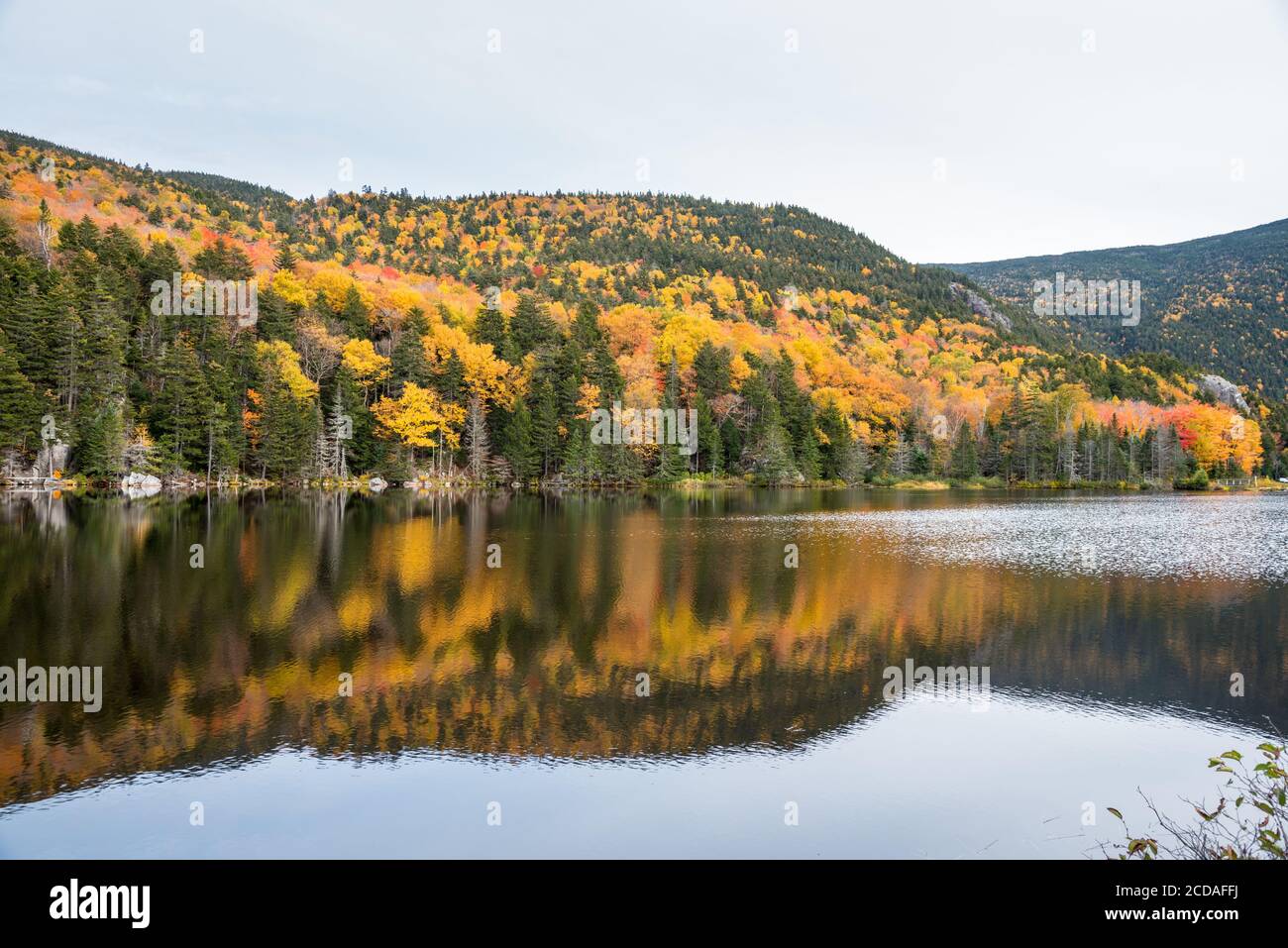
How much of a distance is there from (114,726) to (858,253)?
6552 inches

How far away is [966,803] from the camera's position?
8148 millimetres

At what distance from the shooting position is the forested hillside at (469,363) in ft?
163

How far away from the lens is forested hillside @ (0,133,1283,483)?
4975 cm

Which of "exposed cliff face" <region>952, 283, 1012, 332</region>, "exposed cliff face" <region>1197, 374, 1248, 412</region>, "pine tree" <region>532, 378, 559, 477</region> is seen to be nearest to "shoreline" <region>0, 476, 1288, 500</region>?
"pine tree" <region>532, 378, 559, 477</region>

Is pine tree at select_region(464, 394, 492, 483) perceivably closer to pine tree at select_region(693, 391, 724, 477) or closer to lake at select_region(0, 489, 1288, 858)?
pine tree at select_region(693, 391, 724, 477)

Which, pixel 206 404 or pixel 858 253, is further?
pixel 858 253

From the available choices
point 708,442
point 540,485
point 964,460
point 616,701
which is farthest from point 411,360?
point 964,460

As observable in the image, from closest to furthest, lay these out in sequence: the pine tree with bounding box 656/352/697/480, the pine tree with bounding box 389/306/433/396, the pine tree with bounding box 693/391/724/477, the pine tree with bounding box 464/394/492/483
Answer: the pine tree with bounding box 389/306/433/396 < the pine tree with bounding box 464/394/492/483 < the pine tree with bounding box 656/352/697/480 < the pine tree with bounding box 693/391/724/477

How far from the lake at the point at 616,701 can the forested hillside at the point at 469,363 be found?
29.7 m

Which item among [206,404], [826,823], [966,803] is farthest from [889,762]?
[206,404]

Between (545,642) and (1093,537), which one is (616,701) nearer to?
(545,642)

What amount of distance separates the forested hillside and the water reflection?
26430mm

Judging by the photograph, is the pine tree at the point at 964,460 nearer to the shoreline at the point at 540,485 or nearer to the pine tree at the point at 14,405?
the shoreline at the point at 540,485

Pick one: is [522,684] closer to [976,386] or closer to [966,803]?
[966,803]
